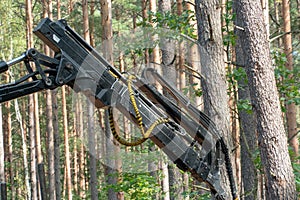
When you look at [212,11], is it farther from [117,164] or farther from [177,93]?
[117,164]

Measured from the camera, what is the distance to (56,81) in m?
5.12

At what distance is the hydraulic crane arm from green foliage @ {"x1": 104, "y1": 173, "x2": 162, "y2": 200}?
22.9 feet

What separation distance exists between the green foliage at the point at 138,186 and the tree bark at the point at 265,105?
529 cm

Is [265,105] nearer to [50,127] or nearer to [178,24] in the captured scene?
[178,24]

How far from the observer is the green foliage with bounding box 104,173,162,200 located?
42.2 feet

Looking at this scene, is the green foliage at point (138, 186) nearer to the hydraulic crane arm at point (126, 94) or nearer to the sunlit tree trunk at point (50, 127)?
the hydraulic crane arm at point (126, 94)

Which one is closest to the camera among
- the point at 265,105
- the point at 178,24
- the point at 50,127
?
the point at 265,105

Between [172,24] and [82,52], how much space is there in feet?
13.5

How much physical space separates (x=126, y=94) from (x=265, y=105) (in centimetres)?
323

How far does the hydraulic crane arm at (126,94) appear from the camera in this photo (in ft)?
16.7

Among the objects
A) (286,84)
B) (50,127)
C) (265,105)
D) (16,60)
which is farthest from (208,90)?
(50,127)

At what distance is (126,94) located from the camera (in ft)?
17.8

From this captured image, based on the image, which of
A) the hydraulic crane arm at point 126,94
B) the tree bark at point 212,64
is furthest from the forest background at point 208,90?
the hydraulic crane arm at point 126,94

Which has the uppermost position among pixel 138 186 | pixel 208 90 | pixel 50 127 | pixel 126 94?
pixel 50 127
